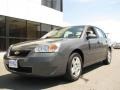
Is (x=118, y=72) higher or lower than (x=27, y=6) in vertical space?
lower

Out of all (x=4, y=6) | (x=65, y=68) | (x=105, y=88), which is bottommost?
(x=105, y=88)

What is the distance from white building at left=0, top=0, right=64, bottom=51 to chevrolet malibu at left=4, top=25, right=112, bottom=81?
875 cm

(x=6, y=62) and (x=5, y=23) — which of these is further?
(x=5, y=23)

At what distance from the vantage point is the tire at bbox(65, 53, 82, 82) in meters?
5.71

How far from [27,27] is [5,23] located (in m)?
2.63

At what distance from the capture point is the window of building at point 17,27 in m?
15.6

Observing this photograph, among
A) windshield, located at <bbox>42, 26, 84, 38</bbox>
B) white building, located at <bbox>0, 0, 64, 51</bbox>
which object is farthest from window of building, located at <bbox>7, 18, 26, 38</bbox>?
windshield, located at <bbox>42, 26, 84, 38</bbox>

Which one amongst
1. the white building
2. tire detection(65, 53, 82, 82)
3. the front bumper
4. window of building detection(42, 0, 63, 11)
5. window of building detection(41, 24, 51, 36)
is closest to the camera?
the front bumper

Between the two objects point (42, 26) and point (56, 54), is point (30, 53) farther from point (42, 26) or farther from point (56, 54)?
point (42, 26)

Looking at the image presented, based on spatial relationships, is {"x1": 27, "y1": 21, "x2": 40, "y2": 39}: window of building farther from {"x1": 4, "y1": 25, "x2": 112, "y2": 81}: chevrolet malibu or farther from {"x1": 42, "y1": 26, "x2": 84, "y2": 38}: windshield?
{"x1": 4, "y1": 25, "x2": 112, "y2": 81}: chevrolet malibu

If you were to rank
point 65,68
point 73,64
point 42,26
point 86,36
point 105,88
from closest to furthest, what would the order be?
point 105,88, point 65,68, point 73,64, point 86,36, point 42,26

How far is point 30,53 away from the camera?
210 inches

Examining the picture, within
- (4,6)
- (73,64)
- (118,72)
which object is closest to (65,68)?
(73,64)

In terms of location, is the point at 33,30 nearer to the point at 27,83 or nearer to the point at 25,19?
the point at 25,19
